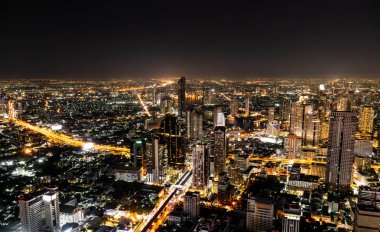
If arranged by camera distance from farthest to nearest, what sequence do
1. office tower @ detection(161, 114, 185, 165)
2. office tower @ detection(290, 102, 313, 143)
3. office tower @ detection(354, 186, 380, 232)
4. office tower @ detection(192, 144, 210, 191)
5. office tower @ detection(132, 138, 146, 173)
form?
1. office tower @ detection(290, 102, 313, 143)
2. office tower @ detection(161, 114, 185, 165)
3. office tower @ detection(132, 138, 146, 173)
4. office tower @ detection(192, 144, 210, 191)
5. office tower @ detection(354, 186, 380, 232)

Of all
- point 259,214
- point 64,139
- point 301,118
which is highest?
point 301,118

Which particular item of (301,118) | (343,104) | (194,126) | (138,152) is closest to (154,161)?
(138,152)

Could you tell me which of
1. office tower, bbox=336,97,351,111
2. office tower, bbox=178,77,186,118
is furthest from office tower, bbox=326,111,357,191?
office tower, bbox=178,77,186,118

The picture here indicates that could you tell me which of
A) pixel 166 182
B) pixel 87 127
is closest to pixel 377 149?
pixel 166 182

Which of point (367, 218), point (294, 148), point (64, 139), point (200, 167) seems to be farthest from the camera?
point (64, 139)

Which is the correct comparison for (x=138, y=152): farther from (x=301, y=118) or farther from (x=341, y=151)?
(x=301, y=118)

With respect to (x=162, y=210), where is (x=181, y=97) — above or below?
above

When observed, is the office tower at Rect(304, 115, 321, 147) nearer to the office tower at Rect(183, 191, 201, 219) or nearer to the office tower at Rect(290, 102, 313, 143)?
the office tower at Rect(290, 102, 313, 143)
